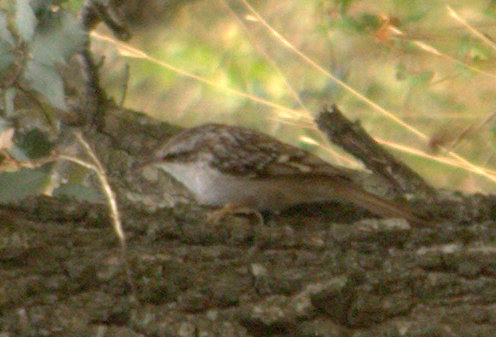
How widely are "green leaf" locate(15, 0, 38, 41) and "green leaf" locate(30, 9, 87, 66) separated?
1cm

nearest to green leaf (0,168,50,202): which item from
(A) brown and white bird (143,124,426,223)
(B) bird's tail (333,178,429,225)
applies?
(A) brown and white bird (143,124,426,223)

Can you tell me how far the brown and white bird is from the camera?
1.88m

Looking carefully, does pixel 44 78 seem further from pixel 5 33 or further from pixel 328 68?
pixel 328 68

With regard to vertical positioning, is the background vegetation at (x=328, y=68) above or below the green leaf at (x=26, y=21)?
below

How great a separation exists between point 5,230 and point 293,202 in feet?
2.31

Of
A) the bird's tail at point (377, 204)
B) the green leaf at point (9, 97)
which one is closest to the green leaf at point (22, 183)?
the green leaf at point (9, 97)

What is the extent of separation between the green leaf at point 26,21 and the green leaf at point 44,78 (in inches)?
2.0

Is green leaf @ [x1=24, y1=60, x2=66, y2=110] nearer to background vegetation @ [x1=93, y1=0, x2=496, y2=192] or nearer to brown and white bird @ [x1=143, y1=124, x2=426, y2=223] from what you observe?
brown and white bird @ [x1=143, y1=124, x2=426, y2=223]

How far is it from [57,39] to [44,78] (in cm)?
8

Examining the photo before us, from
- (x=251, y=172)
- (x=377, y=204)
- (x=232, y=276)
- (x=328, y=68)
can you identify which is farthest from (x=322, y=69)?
(x=232, y=276)

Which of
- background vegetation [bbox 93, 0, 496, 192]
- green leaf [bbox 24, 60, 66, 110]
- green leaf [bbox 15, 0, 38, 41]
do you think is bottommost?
background vegetation [bbox 93, 0, 496, 192]

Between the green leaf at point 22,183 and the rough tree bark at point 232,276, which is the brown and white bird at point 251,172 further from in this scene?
the green leaf at point 22,183

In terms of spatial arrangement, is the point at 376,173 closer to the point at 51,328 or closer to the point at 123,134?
the point at 123,134

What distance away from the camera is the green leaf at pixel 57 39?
157cm
